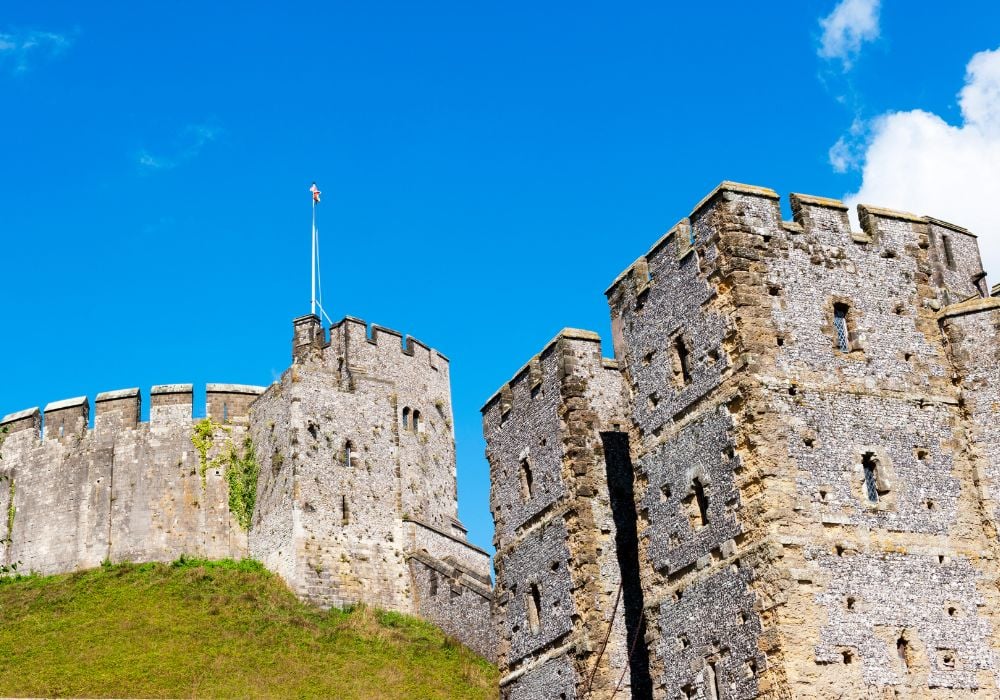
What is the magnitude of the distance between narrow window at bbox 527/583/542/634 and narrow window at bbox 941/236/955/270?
399 inches

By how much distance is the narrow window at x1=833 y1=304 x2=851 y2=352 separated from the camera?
24141mm

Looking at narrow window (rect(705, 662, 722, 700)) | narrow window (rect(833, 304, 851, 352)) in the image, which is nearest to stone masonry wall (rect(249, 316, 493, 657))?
narrow window (rect(705, 662, 722, 700))

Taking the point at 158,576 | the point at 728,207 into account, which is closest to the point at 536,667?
the point at 728,207

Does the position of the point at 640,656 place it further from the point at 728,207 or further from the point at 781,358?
the point at 728,207

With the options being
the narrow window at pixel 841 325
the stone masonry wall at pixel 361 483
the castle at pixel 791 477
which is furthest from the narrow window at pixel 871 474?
the stone masonry wall at pixel 361 483

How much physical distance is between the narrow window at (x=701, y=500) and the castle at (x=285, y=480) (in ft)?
70.9

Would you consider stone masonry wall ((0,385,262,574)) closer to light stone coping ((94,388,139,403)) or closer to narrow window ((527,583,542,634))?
light stone coping ((94,388,139,403))

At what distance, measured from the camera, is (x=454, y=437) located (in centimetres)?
5212

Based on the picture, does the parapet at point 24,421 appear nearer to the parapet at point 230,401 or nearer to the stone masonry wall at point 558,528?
the parapet at point 230,401

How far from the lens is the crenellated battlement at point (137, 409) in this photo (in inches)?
1965

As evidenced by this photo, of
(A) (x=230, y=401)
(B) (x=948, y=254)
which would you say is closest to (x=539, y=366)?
(B) (x=948, y=254)

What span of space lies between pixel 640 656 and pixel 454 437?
83.5 ft

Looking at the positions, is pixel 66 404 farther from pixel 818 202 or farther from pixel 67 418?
pixel 818 202

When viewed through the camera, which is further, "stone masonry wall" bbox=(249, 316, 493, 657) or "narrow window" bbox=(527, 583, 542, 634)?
"stone masonry wall" bbox=(249, 316, 493, 657)
